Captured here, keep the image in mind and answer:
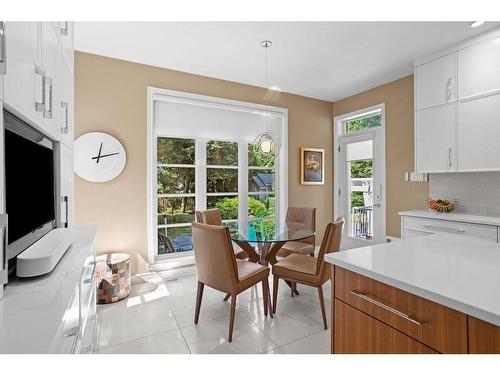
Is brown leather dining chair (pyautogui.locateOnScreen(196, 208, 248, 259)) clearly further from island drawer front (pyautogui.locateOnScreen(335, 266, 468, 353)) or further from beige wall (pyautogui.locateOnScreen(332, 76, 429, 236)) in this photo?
beige wall (pyautogui.locateOnScreen(332, 76, 429, 236))

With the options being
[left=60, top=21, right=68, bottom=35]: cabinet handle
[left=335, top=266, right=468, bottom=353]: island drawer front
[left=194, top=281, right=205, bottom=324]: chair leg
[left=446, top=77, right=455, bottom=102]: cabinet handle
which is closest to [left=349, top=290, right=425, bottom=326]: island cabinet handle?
[left=335, top=266, right=468, bottom=353]: island drawer front

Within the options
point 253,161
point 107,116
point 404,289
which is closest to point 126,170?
point 107,116

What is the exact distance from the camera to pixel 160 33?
2.61m

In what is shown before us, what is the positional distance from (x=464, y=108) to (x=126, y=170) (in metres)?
3.84

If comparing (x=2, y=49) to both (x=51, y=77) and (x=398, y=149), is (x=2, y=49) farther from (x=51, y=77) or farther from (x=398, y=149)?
(x=398, y=149)

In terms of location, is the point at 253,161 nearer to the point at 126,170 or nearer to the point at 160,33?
the point at 126,170

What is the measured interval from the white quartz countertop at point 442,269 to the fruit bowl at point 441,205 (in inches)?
73.9

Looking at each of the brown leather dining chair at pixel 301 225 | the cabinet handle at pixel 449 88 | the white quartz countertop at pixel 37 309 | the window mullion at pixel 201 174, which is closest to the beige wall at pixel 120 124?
the window mullion at pixel 201 174

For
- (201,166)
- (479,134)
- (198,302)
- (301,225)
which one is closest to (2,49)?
(198,302)

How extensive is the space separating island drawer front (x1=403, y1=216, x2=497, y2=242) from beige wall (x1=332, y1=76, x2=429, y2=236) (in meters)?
0.60

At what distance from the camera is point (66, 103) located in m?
1.84

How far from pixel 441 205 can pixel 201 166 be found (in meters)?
3.03

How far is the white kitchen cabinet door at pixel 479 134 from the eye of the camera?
101 inches

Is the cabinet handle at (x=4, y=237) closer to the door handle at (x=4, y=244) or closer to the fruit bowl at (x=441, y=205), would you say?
the door handle at (x=4, y=244)
